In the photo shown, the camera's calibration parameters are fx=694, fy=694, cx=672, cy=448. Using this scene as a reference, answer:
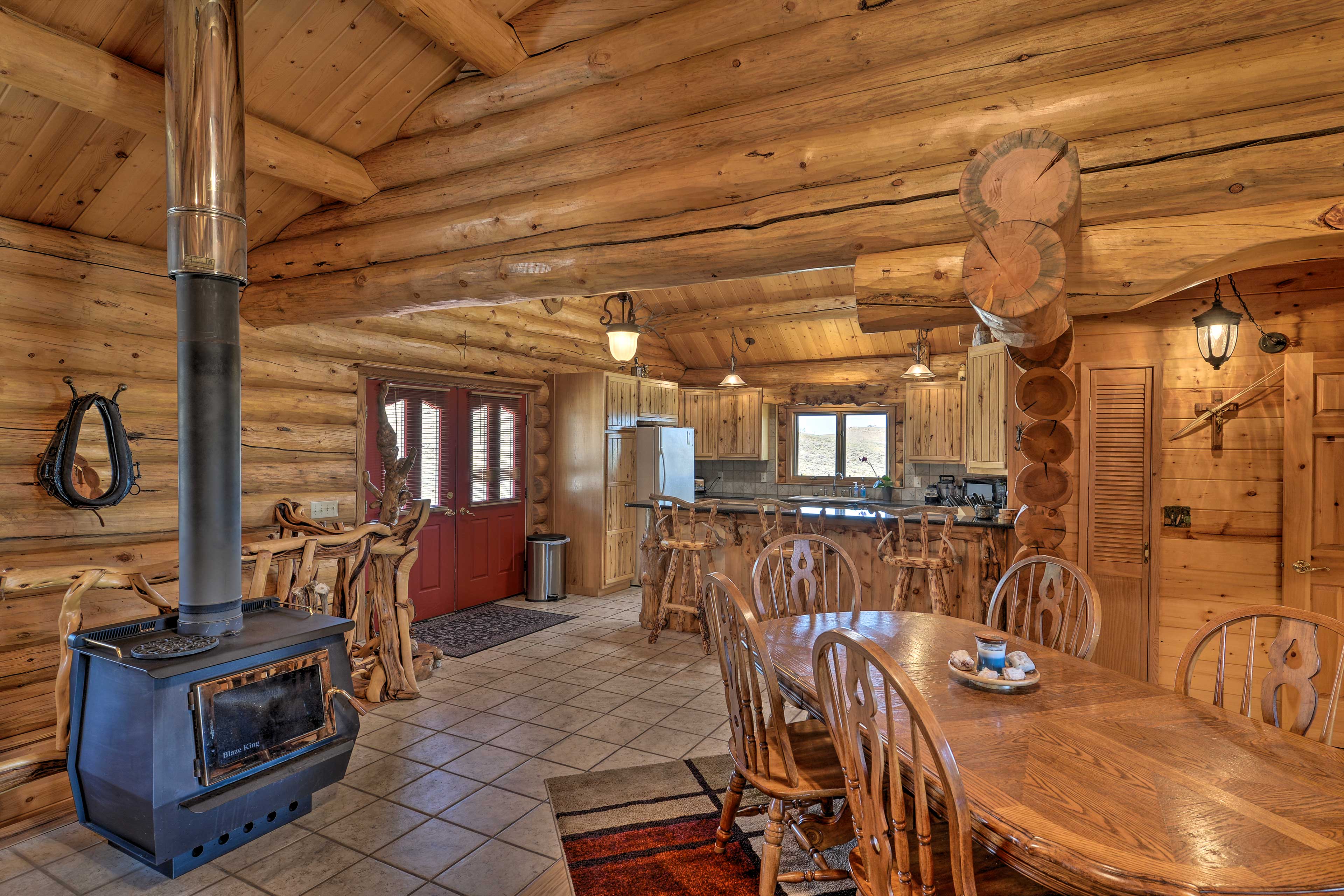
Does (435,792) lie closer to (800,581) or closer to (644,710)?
(644,710)

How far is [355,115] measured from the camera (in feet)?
11.9

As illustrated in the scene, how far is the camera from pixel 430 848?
262 cm

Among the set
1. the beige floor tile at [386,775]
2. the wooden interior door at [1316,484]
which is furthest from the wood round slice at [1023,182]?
the beige floor tile at [386,775]

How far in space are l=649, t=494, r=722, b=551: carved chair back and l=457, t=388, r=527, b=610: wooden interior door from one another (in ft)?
5.93

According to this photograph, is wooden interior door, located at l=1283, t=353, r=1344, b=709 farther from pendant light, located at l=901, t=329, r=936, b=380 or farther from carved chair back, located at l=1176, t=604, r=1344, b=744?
pendant light, located at l=901, t=329, r=936, b=380

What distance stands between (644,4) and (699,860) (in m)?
3.62

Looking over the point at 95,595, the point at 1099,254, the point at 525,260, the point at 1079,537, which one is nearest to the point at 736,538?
the point at 1079,537

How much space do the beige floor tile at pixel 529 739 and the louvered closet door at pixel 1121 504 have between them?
305 cm

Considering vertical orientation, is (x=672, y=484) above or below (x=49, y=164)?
below

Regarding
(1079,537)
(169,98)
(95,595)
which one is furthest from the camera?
(1079,537)

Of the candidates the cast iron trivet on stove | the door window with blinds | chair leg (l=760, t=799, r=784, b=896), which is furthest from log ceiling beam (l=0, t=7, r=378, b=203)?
chair leg (l=760, t=799, r=784, b=896)

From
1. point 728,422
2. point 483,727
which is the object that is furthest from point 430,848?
point 728,422

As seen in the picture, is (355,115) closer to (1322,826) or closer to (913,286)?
(913,286)

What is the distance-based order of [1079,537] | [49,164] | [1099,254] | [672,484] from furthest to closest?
[672,484] → [1079,537] → [49,164] → [1099,254]
